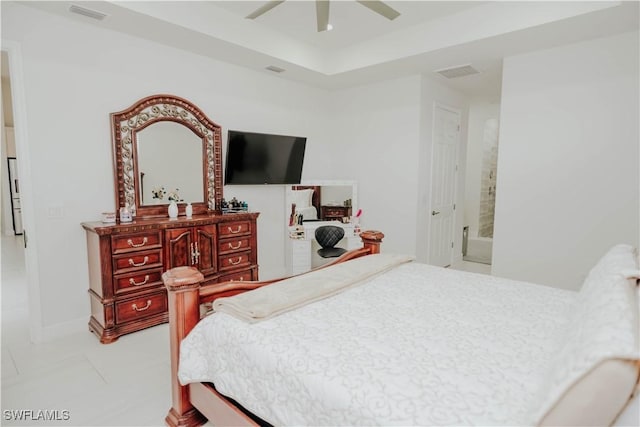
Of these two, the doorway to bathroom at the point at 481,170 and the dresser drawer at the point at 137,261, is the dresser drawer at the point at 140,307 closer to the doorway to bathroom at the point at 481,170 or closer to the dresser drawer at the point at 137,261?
the dresser drawer at the point at 137,261

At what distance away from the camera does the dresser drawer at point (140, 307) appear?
2943 mm

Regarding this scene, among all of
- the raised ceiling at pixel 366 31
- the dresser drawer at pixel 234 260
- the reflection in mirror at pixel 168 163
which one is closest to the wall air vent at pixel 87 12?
the raised ceiling at pixel 366 31

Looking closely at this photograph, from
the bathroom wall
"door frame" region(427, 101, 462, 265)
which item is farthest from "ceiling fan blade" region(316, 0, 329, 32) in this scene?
the bathroom wall

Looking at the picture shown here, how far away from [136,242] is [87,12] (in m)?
1.83

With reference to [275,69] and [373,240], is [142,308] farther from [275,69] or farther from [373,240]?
[275,69]

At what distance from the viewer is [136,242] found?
2.97 m

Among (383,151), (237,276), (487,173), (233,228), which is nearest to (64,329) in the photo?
(237,276)

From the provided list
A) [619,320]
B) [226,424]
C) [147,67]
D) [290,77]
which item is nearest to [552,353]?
[619,320]

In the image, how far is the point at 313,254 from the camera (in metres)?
4.67

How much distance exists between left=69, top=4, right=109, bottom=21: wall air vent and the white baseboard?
251 centimetres

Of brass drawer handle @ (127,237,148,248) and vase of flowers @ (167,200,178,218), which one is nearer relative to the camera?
brass drawer handle @ (127,237,148,248)

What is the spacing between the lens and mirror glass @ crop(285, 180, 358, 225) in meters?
4.71

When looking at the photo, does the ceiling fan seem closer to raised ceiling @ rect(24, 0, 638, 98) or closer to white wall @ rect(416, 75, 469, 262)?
raised ceiling @ rect(24, 0, 638, 98)

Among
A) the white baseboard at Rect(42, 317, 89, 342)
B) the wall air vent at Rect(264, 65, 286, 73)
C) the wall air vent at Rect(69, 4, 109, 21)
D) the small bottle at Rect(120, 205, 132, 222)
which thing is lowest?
the white baseboard at Rect(42, 317, 89, 342)
